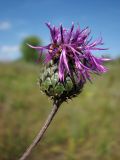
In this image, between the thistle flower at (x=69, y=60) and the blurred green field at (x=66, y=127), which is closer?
the thistle flower at (x=69, y=60)

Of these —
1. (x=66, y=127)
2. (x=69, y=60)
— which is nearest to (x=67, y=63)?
(x=69, y=60)

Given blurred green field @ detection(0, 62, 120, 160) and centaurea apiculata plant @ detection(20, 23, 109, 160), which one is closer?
centaurea apiculata plant @ detection(20, 23, 109, 160)

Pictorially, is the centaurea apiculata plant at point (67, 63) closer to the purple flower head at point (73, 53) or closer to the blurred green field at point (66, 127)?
the purple flower head at point (73, 53)

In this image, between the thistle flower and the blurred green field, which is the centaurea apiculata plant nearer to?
the thistle flower

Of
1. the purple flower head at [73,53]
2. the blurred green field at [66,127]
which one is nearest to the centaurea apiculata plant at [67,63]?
the purple flower head at [73,53]

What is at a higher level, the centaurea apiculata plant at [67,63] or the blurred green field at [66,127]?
the centaurea apiculata plant at [67,63]

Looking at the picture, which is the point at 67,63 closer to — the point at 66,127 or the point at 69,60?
the point at 69,60

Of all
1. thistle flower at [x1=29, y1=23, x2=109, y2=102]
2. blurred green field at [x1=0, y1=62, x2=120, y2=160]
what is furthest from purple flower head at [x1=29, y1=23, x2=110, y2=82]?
blurred green field at [x1=0, y1=62, x2=120, y2=160]
